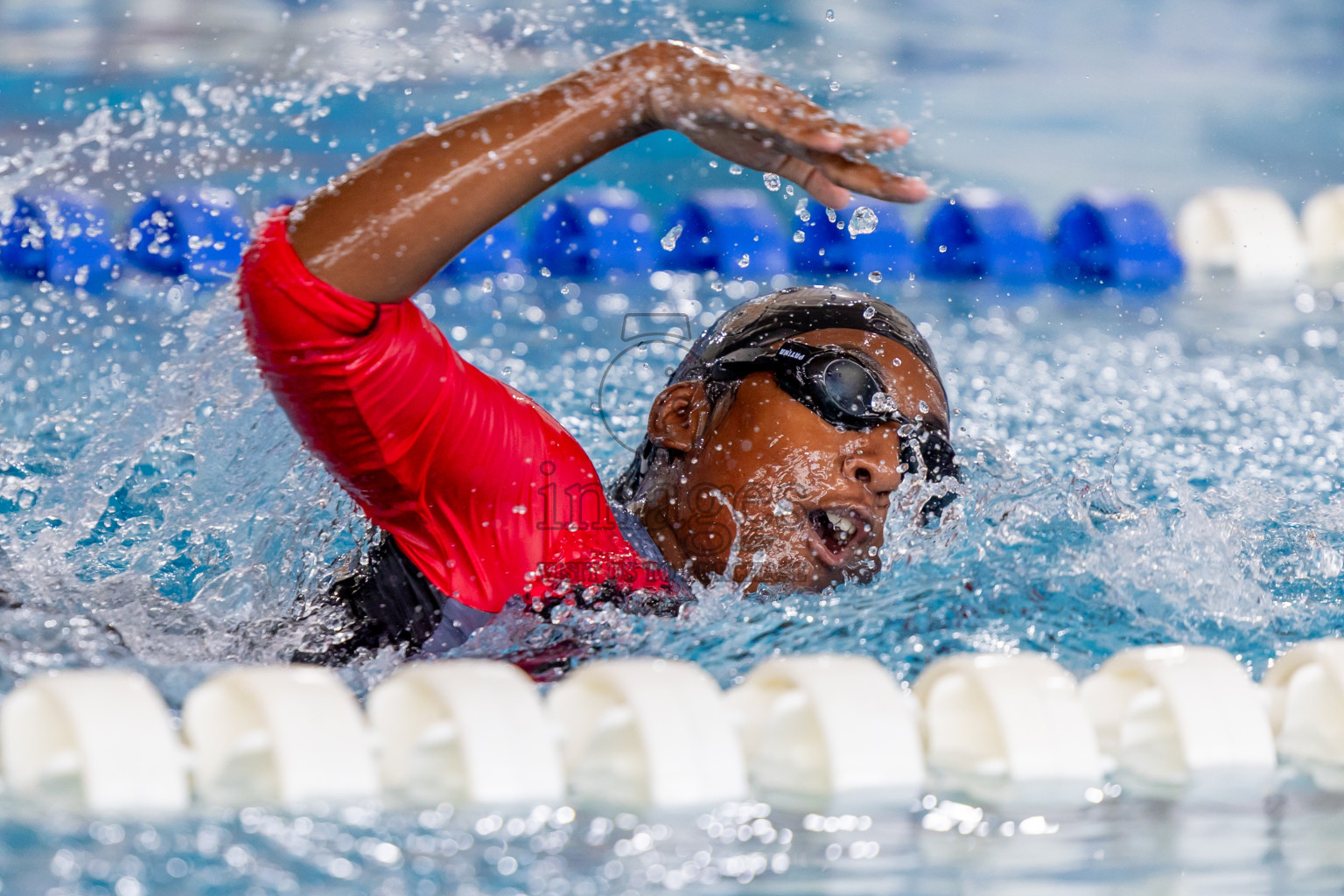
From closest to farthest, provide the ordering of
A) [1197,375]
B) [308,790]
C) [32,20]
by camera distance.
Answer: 1. [308,790]
2. [1197,375]
3. [32,20]

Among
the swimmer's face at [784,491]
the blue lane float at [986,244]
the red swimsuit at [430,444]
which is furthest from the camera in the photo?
the blue lane float at [986,244]

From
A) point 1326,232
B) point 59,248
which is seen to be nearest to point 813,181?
point 59,248

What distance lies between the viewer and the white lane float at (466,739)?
1054 mm

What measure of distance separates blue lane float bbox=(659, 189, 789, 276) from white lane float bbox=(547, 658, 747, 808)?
415cm

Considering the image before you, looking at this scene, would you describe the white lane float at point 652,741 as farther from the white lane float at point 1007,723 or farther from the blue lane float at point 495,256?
the blue lane float at point 495,256

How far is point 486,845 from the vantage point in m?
0.99

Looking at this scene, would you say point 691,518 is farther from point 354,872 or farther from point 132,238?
point 132,238

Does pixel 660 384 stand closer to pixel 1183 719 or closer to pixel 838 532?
pixel 838 532

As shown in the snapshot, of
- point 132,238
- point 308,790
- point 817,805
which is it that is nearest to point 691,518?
point 817,805

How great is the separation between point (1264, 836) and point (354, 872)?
72 centimetres

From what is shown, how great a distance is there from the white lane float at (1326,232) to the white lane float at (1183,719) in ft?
16.1

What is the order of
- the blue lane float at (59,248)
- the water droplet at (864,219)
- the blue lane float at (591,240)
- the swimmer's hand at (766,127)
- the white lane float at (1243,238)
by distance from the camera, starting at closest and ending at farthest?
the swimmer's hand at (766,127)
the water droplet at (864,219)
the blue lane float at (59,248)
the blue lane float at (591,240)
the white lane float at (1243,238)

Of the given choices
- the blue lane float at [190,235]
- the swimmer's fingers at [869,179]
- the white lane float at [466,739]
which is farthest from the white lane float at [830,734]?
the blue lane float at [190,235]

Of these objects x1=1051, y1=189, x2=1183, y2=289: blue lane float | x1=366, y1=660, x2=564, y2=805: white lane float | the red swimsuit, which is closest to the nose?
the red swimsuit
